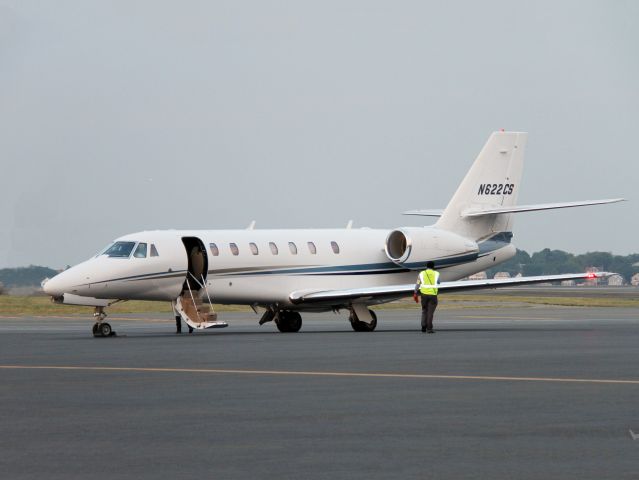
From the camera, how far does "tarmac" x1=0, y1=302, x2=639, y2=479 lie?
36.6 feet

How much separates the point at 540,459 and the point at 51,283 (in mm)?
27024

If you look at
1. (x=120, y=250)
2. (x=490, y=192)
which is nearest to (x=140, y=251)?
(x=120, y=250)

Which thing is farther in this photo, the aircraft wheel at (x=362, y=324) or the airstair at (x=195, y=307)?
the aircraft wheel at (x=362, y=324)

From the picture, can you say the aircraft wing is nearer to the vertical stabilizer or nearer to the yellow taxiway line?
the vertical stabilizer

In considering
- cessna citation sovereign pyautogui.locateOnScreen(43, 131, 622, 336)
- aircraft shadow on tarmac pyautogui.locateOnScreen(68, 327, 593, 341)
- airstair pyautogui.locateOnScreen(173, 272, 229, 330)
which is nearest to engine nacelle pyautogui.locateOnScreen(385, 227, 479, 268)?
cessna citation sovereign pyautogui.locateOnScreen(43, 131, 622, 336)

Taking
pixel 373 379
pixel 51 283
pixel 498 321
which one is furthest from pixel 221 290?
pixel 373 379

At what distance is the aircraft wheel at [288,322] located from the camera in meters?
41.2

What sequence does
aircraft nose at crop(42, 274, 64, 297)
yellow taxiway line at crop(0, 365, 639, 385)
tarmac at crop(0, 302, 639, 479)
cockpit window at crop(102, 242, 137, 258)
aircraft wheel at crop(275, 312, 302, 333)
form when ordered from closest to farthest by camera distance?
tarmac at crop(0, 302, 639, 479), yellow taxiway line at crop(0, 365, 639, 385), aircraft nose at crop(42, 274, 64, 297), cockpit window at crop(102, 242, 137, 258), aircraft wheel at crop(275, 312, 302, 333)

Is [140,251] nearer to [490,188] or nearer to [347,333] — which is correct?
[347,333]

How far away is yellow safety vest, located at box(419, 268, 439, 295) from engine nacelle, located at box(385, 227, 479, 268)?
449 cm

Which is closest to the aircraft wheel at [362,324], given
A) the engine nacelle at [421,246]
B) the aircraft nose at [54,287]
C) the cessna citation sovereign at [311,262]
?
the cessna citation sovereign at [311,262]

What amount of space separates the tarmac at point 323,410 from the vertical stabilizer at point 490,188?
14.1m

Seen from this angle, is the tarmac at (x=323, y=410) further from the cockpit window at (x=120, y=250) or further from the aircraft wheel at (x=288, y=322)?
the aircraft wheel at (x=288, y=322)

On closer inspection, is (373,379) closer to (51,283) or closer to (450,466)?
(450,466)
